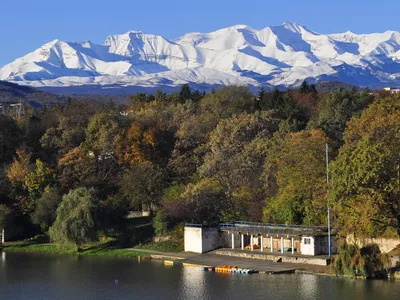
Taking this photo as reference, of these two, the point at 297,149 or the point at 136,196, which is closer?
the point at 297,149

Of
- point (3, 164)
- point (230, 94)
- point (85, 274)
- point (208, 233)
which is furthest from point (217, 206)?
point (230, 94)

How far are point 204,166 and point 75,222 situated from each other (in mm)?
10361

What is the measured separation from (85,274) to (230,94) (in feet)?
125

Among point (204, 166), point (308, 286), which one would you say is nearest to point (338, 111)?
point (204, 166)

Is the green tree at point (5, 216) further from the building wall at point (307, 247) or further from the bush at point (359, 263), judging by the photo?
the bush at point (359, 263)

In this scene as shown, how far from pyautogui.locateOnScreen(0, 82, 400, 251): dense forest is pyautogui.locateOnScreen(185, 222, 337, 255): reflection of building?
1094 mm

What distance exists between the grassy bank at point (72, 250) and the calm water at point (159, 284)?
3.40 meters

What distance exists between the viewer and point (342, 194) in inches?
1667

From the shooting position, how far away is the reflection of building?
4675 centimetres

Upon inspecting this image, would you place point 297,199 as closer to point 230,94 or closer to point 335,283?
point 335,283

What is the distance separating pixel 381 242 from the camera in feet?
147

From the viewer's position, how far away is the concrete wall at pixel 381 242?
44281mm

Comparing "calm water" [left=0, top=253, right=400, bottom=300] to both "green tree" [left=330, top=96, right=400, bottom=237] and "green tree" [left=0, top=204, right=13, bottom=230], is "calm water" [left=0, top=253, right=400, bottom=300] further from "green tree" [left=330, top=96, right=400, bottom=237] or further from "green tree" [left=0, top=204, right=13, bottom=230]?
"green tree" [left=0, top=204, right=13, bottom=230]

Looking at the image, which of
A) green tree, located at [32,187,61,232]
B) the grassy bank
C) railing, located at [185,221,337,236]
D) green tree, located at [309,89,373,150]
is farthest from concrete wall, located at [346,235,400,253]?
green tree, located at [32,187,61,232]
